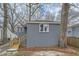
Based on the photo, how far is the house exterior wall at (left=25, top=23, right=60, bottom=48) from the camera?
61.4 inches

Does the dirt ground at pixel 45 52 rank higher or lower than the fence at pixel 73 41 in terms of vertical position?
lower

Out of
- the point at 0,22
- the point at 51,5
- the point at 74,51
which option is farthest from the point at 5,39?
the point at 74,51

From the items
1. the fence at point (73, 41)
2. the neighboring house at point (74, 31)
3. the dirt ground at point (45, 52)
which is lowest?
the dirt ground at point (45, 52)

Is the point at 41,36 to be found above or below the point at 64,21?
below

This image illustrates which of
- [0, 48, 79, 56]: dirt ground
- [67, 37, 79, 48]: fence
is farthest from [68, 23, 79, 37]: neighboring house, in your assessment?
[0, 48, 79, 56]: dirt ground

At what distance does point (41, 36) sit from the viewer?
1.58 metres

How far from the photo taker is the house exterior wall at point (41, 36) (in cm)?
156

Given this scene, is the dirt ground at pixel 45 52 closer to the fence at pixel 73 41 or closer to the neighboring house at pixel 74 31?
the fence at pixel 73 41

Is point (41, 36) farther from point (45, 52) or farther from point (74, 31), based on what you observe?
point (74, 31)

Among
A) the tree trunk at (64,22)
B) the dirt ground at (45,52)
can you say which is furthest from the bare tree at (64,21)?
the dirt ground at (45,52)

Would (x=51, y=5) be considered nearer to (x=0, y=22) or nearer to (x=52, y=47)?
(x=52, y=47)

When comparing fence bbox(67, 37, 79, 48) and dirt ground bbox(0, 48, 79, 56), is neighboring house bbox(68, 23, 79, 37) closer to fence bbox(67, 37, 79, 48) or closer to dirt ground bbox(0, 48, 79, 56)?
fence bbox(67, 37, 79, 48)

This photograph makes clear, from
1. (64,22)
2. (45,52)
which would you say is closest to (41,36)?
(45,52)

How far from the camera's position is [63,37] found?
1.58 m
